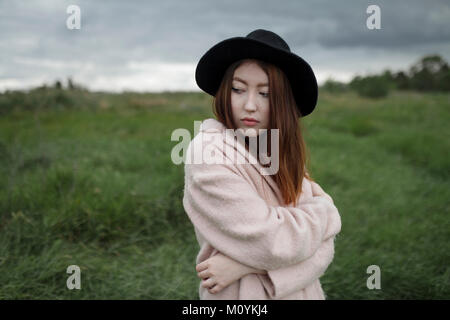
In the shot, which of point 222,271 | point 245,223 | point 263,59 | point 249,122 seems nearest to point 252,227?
point 245,223

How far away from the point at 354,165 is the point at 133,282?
13.2 ft

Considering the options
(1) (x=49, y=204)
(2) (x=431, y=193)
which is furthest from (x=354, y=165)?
(1) (x=49, y=204)

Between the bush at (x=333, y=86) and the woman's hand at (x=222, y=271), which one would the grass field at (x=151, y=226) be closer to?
the woman's hand at (x=222, y=271)

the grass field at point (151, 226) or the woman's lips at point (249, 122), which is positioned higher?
the woman's lips at point (249, 122)

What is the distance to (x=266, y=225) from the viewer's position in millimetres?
1134

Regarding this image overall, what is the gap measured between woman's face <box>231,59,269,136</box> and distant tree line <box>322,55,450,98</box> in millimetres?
20008

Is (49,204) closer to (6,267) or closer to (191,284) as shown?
(6,267)

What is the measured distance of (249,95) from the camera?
133cm

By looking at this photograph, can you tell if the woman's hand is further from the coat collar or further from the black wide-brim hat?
the black wide-brim hat

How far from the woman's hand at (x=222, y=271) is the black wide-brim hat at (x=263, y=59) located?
0.75m

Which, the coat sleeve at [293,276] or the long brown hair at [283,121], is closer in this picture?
the coat sleeve at [293,276]

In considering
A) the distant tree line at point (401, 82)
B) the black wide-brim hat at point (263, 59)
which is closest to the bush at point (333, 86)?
the distant tree line at point (401, 82)

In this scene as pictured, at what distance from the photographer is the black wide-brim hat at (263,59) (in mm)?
1304

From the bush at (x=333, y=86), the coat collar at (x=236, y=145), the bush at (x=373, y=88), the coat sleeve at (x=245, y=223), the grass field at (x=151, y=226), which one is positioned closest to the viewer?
the coat sleeve at (x=245, y=223)
